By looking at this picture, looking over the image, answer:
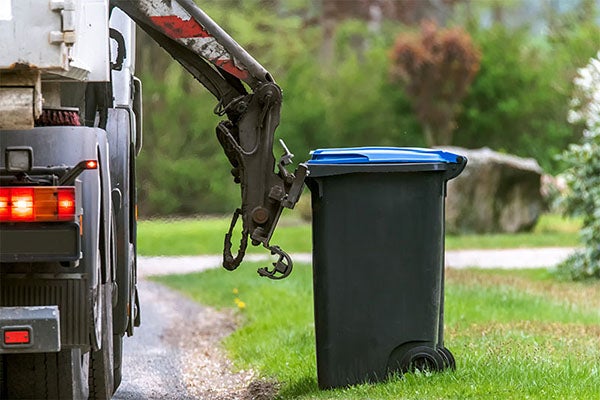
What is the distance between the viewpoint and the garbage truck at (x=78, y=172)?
5285 millimetres

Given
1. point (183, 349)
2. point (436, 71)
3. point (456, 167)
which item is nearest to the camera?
point (456, 167)

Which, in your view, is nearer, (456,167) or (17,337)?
(17,337)

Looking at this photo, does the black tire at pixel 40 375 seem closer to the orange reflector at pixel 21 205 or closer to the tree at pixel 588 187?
the orange reflector at pixel 21 205

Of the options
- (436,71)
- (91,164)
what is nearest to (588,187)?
(91,164)

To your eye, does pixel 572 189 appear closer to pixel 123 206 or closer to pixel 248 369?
pixel 248 369

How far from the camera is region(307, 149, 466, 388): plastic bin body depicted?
7.20 metres

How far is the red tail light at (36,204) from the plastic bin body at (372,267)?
2.10 metres

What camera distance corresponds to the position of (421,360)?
7.25 metres

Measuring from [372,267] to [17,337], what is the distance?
2343mm

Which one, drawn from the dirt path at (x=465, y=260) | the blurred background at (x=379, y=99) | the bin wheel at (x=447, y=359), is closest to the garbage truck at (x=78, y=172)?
the bin wheel at (x=447, y=359)

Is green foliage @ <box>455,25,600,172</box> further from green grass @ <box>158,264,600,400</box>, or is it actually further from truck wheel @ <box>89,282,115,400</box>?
truck wheel @ <box>89,282,115,400</box>

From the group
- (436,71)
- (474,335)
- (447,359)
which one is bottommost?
(474,335)

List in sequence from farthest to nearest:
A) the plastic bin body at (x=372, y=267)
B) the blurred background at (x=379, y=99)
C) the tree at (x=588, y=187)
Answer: the blurred background at (x=379, y=99) < the tree at (x=588, y=187) < the plastic bin body at (x=372, y=267)

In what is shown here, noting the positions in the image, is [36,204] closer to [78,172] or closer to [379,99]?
[78,172]
